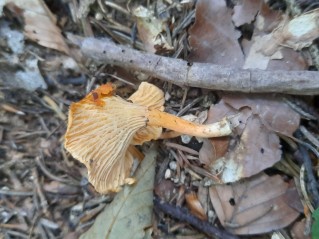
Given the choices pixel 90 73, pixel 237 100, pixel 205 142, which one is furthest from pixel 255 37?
pixel 90 73

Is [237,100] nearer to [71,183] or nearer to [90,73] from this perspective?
[90,73]

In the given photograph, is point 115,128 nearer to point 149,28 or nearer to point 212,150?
point 212,150

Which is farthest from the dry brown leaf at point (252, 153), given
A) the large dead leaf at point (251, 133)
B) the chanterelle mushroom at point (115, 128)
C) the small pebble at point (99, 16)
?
the small pebble at point (99, 16)

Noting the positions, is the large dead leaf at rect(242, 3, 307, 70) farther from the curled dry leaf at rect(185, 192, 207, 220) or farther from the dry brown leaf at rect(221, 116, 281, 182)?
the curled dry leaf at rect(185, 192, 207, 220)

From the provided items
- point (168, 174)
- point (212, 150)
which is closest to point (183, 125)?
point (212, 150)

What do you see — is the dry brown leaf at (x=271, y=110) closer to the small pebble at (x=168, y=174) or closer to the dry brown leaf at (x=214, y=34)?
the dry brown leaf at (x=214, y=34)

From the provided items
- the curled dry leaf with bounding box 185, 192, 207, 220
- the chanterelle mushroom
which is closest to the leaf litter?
the curled dry leaf with bounding box 185, 192, 207, 220
